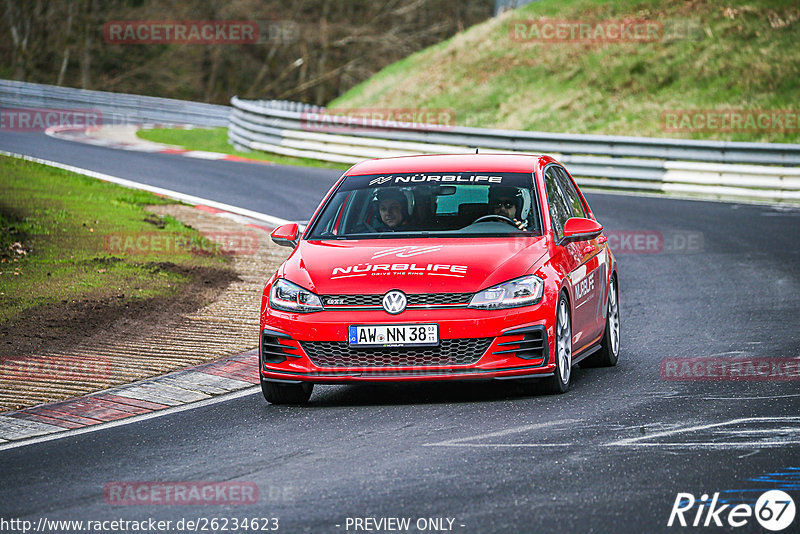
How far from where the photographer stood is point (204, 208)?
20328 mm

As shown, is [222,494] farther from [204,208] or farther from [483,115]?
Result: [483,115]

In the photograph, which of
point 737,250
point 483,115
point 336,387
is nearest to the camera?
point 336,387

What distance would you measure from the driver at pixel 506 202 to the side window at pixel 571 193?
0.89 meters

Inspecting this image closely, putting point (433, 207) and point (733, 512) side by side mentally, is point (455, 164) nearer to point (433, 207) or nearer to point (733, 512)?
point (433, 207)

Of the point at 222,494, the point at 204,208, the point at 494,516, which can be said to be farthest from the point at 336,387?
the point at 204,208

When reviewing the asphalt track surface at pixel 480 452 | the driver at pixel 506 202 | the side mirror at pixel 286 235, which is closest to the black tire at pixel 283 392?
the asphalt track surface at pixel 480 452

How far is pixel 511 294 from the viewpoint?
8.18m

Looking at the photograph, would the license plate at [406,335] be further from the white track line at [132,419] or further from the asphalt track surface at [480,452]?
the white track line at [132,419]

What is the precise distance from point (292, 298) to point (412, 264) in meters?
0.83

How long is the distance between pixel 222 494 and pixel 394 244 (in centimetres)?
302

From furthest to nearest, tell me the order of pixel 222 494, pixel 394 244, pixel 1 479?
pixel 394 244 → pixel 1 479 → pixel 222 494

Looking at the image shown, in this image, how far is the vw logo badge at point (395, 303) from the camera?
804cm

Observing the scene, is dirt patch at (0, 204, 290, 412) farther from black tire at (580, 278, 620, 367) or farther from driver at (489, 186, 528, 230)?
black tire at (580, 278, 620, 367)

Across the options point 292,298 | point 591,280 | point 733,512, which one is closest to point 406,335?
point 292,298
